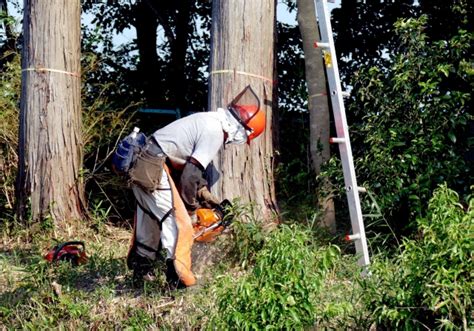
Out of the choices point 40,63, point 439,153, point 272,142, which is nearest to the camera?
point 439,153

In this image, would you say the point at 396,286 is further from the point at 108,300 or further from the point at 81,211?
the point at 81,211

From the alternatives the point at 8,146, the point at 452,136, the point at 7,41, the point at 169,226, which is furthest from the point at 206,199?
the point at 7,41

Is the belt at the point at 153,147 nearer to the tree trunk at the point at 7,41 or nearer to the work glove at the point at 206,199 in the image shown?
the work glove at the point at 206,199

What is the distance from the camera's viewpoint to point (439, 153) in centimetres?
823

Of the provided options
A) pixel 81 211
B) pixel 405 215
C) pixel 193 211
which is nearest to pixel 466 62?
pixel 405 215

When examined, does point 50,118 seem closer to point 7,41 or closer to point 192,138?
point 192,138

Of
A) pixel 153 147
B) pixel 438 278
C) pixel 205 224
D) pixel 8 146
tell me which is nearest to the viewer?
pixel 438 278

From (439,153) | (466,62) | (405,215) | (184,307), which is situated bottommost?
(184,307)

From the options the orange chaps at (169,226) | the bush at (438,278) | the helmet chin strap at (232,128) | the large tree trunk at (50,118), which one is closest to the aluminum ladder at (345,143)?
the helmet chin strap at (232,128)

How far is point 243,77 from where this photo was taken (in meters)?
8.31

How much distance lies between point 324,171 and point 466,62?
5.37 feet

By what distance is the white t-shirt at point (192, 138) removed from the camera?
7.20 m

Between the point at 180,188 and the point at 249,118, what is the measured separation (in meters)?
0.79

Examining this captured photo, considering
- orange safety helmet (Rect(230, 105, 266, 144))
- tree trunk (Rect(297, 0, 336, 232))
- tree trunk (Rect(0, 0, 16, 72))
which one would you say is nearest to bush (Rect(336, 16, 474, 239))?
tree trunk (Rect(297, 0, 336, 232))
